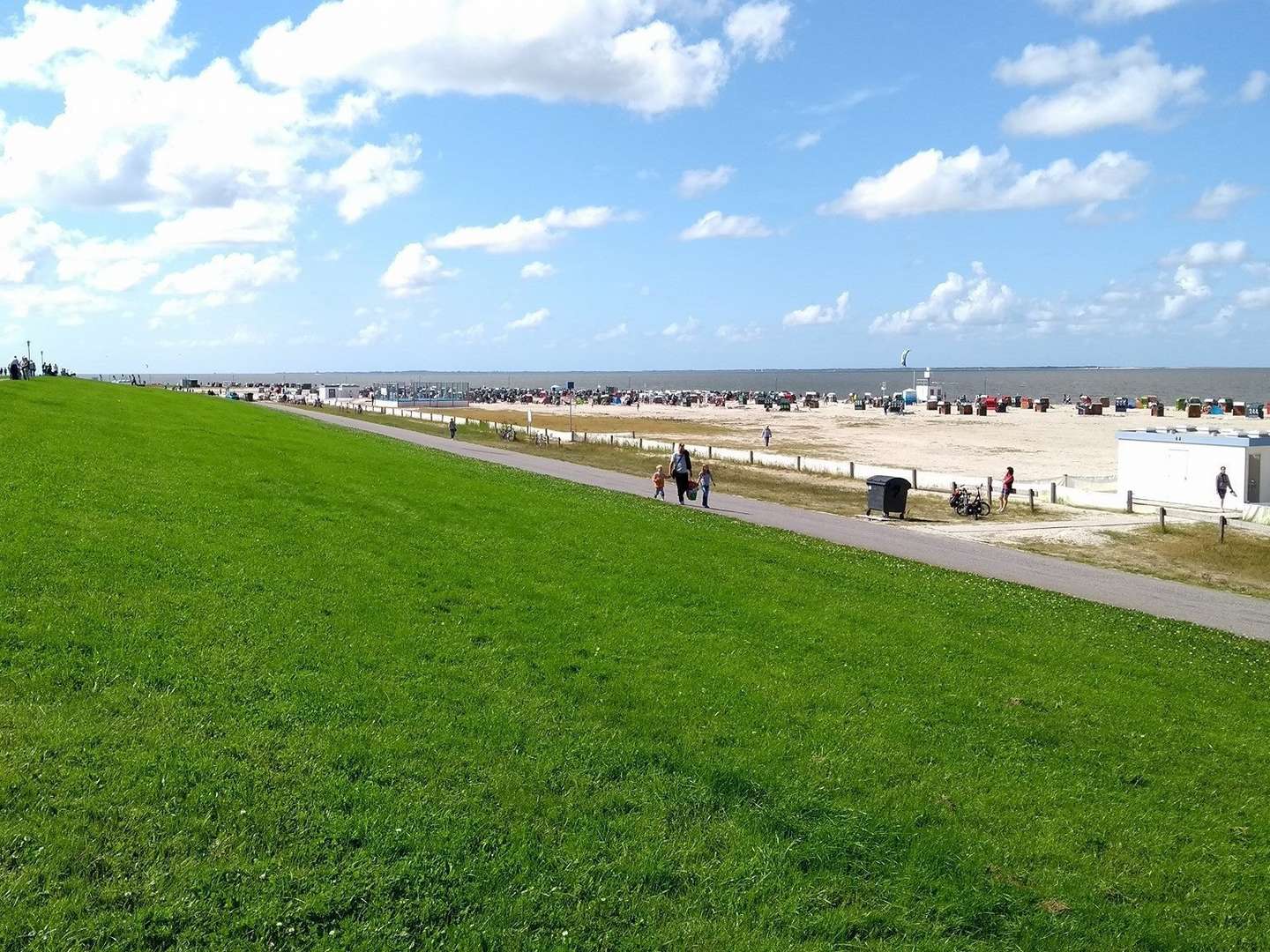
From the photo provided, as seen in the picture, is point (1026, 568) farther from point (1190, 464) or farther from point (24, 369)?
point (24, 369)

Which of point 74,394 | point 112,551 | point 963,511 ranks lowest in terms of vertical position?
point 963,511

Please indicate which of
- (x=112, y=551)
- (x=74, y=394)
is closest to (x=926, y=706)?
(x=112, y=551)

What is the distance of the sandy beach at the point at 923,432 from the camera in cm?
5138

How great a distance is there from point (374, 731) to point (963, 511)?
24820mm

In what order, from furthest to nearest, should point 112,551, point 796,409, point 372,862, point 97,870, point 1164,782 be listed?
point 796,409
point 112,551
point 1164,782
point 372,862
point 97,870

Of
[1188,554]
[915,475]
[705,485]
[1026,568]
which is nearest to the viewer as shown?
[1026,568]

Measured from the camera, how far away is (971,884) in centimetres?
604

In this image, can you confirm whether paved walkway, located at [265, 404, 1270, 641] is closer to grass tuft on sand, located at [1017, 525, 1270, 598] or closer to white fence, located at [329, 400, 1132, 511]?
grass tuft on sand, located at [1017, 525, 1270, 598]

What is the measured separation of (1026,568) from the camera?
18906 mm

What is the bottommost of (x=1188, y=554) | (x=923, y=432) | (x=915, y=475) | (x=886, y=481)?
(x=1188, y=554)

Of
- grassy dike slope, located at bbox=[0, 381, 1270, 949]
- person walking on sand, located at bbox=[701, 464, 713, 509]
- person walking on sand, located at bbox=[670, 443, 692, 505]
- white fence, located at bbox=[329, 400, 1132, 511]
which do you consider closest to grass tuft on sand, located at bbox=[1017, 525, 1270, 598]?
white fence, located at bbox=[329, 400, 1132, 511]

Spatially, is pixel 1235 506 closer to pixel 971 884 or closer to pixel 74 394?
pixel 971 884

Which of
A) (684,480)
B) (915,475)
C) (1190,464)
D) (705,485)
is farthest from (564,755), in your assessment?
(915,475)

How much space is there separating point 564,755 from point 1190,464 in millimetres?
28914
